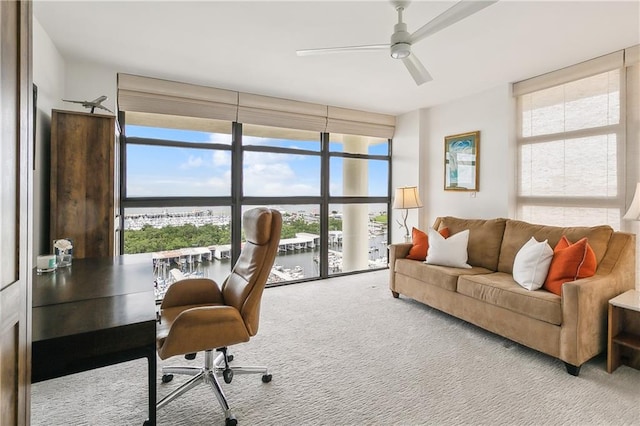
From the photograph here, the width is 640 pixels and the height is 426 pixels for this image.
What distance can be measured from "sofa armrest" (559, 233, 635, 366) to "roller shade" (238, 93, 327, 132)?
Answer: 10.9 ft

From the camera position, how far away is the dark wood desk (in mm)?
1067

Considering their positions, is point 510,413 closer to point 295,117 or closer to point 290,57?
point 290,57

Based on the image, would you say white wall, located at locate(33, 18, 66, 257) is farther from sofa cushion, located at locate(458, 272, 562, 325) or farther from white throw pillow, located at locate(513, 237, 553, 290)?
white throw pillow, located at locate(513, 237, 553, 290)

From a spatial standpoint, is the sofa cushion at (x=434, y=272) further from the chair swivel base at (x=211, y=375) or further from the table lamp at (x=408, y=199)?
the chair swivel base at (x=211, y=375)

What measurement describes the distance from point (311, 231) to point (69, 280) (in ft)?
10.1

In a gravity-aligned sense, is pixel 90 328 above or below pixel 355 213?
below

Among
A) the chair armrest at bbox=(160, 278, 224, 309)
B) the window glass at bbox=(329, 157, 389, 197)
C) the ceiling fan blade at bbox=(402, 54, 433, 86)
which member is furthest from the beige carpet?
the window glass at bbox=(329, 157, 389, 197)

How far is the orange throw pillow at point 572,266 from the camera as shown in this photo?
2.39 m

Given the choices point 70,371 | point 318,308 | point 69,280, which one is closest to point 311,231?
point 318,308

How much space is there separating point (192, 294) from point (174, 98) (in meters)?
2.37

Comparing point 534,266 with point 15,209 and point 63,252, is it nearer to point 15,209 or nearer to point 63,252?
point 15,209

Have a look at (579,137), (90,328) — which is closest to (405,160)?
(579,137)

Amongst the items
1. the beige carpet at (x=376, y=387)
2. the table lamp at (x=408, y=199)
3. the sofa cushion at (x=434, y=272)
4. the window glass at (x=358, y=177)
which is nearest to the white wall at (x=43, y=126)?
the beige carpet at (x=376, y=387)

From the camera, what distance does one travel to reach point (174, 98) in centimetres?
350
